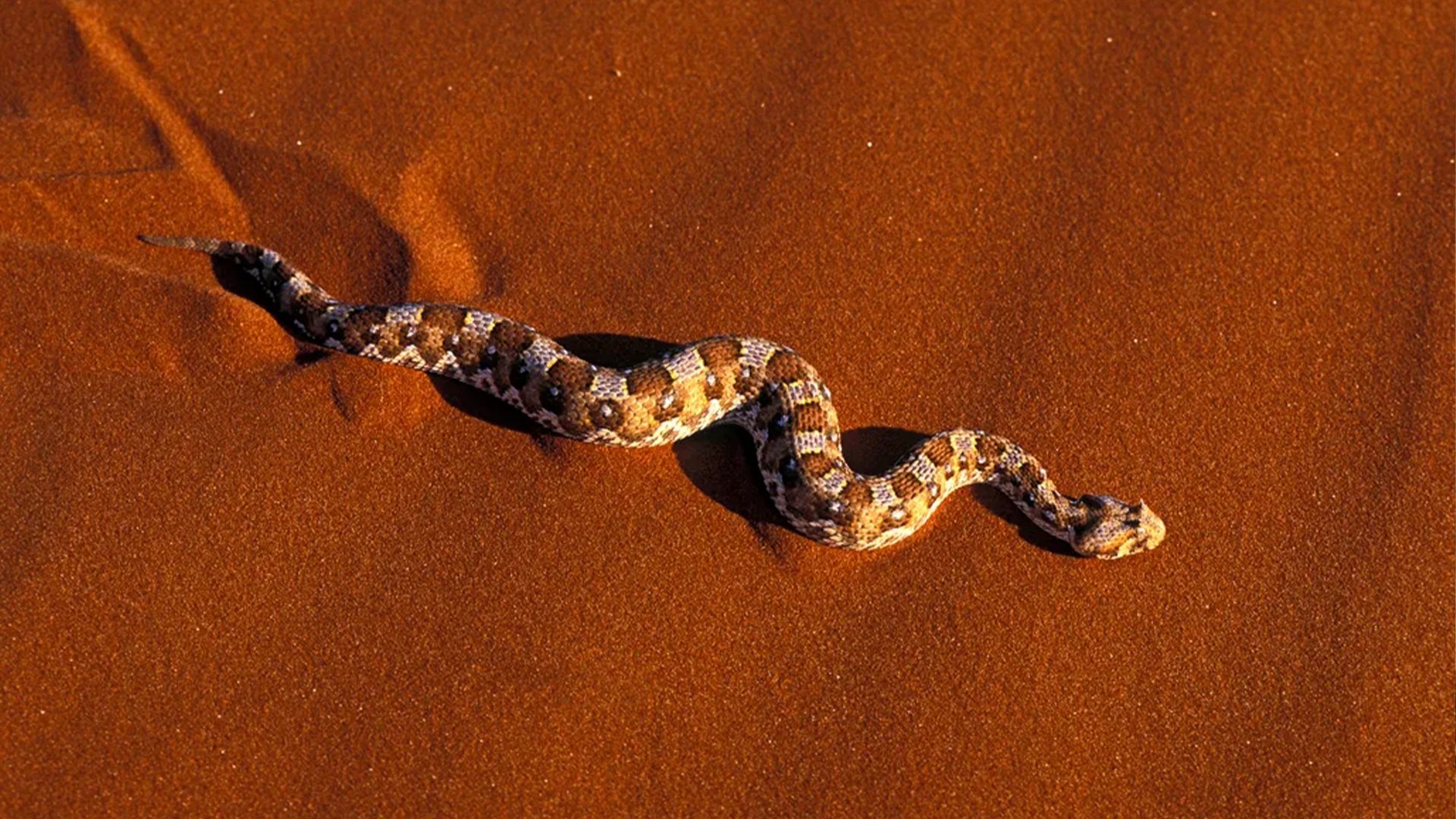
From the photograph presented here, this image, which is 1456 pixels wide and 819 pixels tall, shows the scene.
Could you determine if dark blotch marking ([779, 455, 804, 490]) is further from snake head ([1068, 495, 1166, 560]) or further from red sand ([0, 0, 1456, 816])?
snake head ([1068, 495, 1166, 560])

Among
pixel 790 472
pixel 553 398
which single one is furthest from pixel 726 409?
pixel 553 398

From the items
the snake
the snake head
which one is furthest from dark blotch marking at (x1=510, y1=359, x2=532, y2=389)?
the snake head

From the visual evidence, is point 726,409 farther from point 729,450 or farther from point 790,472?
point 790,472

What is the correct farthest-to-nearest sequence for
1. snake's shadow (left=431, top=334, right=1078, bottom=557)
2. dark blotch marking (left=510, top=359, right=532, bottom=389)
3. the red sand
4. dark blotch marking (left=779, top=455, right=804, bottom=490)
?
snake's shadow (left=431, top=334, right=1078, bottom=557) → dark blotch marking (left=510, top=359, right=532, bottom=389) → dark blotch marking (left=779, top=455, right=804, bottom=490) → the red sand

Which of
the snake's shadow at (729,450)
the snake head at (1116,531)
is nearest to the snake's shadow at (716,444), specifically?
the snake's shadow at (729,450)

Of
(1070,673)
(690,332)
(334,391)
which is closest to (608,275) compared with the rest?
(690,332)

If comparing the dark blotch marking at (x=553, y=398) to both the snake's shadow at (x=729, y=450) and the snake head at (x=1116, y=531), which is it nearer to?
the snake's shadow at (x=729, y=450)

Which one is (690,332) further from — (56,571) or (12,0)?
(12,0)
